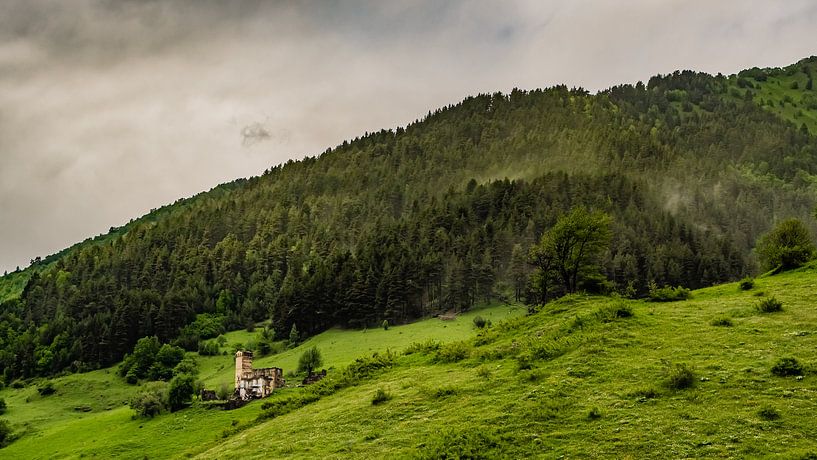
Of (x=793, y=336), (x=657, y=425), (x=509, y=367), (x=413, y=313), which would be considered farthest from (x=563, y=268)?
(x=413, y=313)

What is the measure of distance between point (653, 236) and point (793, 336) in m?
136

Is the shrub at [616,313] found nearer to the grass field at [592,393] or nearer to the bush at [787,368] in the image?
the grass field at [592,393]

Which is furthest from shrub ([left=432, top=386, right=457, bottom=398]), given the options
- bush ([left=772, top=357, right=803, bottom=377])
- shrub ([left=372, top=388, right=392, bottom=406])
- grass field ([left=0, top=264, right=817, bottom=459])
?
bush ([left=772, top=357, right=803, bottom=377])

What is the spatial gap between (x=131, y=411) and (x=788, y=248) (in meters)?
96.2

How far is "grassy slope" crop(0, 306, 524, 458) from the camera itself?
8175 cm

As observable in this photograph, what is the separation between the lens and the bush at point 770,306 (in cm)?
5159

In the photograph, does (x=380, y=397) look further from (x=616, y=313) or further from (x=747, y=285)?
(x=747, y=285)

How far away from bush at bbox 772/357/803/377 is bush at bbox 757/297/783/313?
14.5m

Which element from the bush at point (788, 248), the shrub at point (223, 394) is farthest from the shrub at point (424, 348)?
the bush at point (788, 248)

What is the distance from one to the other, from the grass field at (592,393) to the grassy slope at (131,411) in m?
4.85

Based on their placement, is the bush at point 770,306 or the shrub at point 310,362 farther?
the shrub at point 310,362

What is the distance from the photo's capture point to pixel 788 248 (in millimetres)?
73250

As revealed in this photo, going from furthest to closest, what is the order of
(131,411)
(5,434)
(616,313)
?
(5,434), (131,411), (616,313)

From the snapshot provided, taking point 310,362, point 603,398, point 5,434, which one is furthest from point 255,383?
point 603,398
